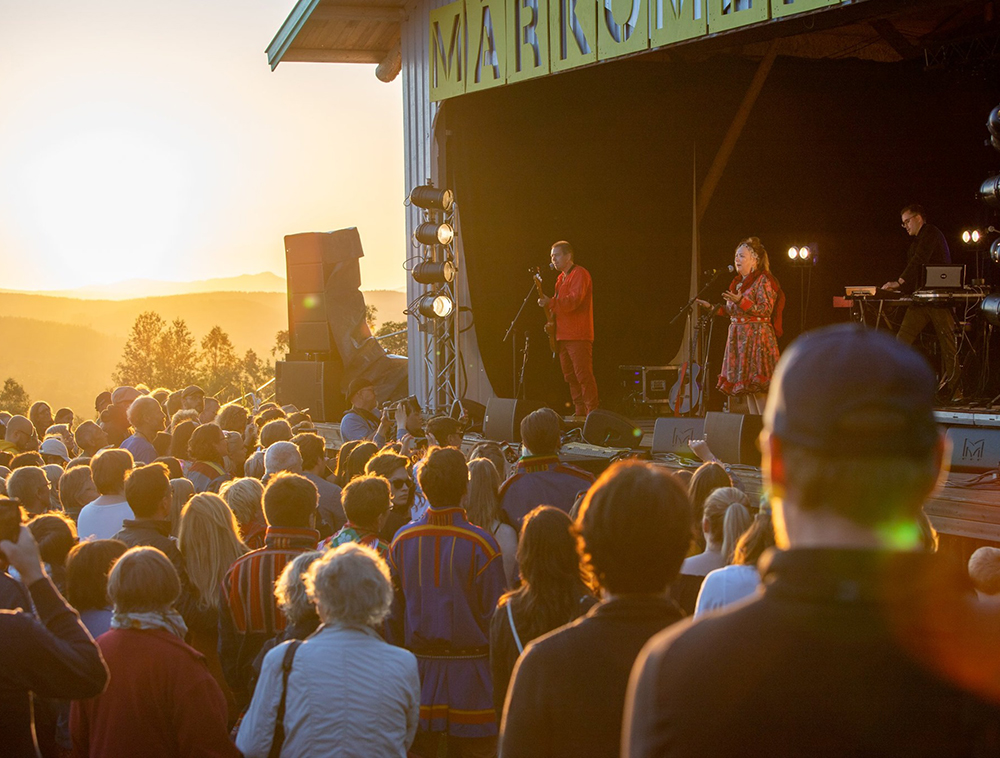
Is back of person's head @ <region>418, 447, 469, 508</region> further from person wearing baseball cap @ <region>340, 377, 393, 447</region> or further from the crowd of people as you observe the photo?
person wearing baseball cap @ <region>340, 377, 393, 447</region>

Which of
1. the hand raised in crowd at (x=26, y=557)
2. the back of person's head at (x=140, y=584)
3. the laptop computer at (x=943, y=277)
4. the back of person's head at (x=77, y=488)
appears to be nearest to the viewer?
the hand raised in crowd at (x=26, y=557)

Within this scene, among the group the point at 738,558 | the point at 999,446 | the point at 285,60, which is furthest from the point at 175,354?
the point at 738,558

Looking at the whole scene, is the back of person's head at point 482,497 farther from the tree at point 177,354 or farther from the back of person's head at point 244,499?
the tree at point 177,354

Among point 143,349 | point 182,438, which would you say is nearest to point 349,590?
point 182,438

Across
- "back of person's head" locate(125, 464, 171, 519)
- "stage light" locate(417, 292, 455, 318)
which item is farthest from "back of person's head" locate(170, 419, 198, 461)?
"stage light" locate(417, 292, 455, 318)

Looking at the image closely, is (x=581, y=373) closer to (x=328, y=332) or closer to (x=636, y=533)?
(x=328, y=332)

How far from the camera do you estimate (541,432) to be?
409cm

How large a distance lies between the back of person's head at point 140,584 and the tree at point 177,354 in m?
28.5

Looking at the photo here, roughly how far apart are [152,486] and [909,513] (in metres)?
2.97

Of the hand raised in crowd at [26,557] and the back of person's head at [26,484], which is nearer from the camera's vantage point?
the hand raised in crowd at [26,557]

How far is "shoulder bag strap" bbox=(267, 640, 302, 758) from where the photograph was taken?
2307 millimetres

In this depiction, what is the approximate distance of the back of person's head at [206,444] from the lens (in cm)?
505

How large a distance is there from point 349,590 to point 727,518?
4.33 ft

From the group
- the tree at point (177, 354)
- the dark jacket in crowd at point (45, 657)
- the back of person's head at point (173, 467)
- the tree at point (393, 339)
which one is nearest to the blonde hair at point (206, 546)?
the dark jacket in crowd at point (45, 657)
